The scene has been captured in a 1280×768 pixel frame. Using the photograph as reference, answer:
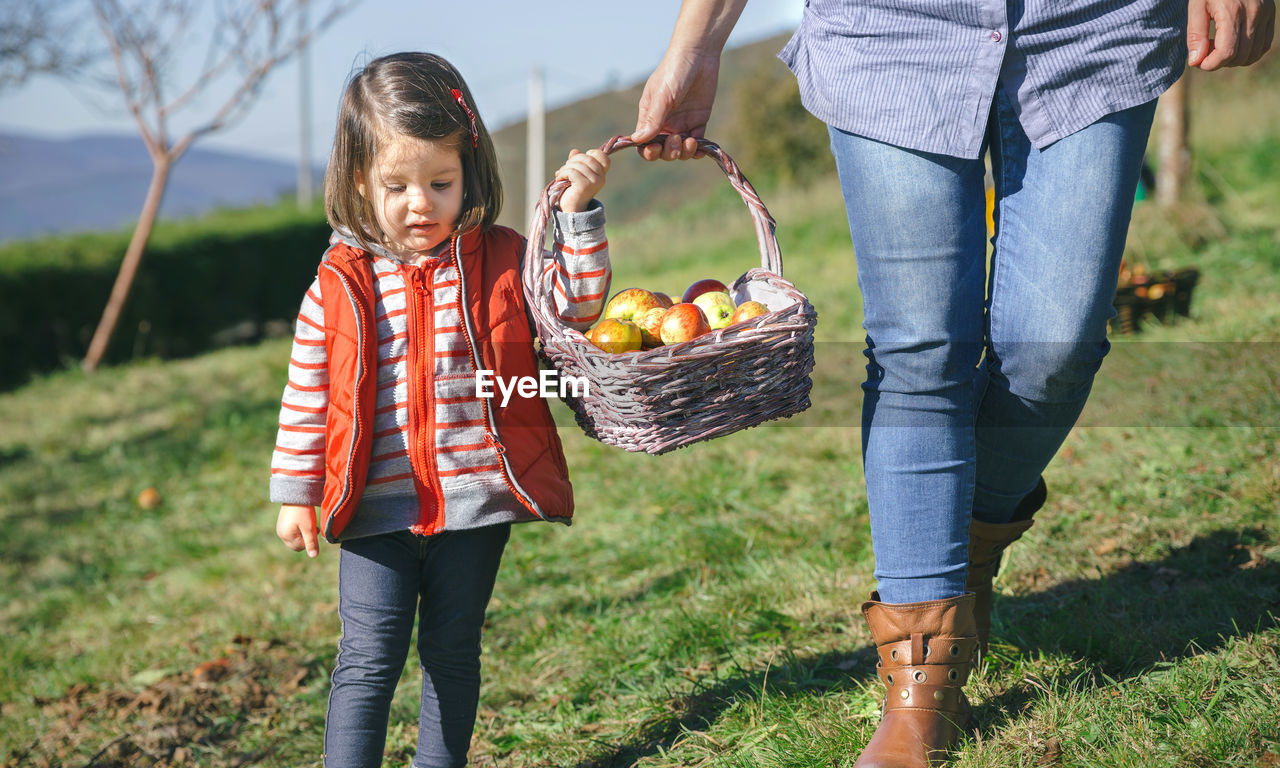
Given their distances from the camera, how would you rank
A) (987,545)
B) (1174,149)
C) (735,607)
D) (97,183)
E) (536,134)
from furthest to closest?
(97,183)
(536,134)
(1174,149)
(735,607)
(987,545)

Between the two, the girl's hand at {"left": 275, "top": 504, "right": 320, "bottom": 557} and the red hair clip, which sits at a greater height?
the red hair clip

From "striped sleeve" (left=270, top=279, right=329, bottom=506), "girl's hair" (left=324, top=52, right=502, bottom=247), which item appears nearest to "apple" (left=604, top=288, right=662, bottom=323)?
"girl's hair" (left=324, top=52, right=502, bottom=247)

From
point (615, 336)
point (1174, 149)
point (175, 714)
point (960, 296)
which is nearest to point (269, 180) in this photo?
point (1174, 149)

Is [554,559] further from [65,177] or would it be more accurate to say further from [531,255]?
[65,177]

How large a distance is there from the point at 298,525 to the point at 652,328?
2.52 ft

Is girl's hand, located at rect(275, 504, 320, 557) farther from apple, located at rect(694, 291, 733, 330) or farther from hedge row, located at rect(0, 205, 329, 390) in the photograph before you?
hedge row, located at rect(0, 205, 329, 390)

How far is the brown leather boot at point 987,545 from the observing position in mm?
1962

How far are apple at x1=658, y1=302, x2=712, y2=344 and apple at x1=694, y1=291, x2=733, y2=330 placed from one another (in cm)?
8

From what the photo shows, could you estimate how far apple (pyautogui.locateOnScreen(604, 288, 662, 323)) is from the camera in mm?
1911

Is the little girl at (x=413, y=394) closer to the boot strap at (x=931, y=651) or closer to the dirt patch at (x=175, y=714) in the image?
the boot strap at (x=931, y=651)

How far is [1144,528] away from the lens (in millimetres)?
2695

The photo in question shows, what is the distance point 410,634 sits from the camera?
193 centimetres

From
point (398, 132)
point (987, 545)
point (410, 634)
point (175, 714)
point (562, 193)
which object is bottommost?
point (175, 714)

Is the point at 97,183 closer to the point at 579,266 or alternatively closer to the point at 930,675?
the point at 579,266
